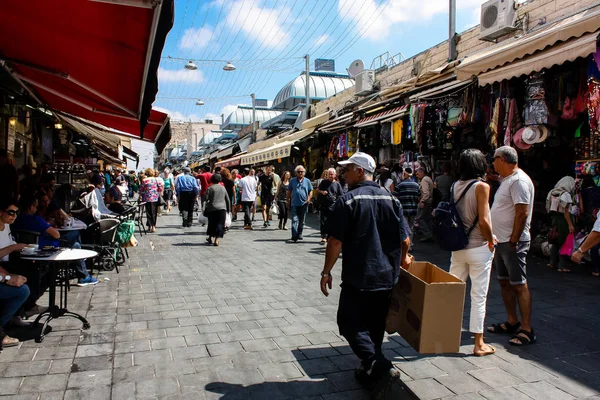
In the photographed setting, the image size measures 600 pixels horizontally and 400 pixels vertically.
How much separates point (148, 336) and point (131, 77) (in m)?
2.61

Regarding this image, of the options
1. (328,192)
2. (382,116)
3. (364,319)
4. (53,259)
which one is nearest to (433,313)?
(364,319)

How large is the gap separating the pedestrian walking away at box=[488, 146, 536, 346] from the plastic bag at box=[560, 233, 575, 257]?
130 inches

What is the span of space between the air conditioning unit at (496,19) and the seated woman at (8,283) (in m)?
8.90

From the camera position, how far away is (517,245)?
4.03 metres

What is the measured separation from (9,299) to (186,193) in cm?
900

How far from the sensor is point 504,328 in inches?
171

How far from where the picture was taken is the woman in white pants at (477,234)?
3.72 meters

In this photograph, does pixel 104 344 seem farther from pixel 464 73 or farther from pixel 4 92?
pixel 464 73

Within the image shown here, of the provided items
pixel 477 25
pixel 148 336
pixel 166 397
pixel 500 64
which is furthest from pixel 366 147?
pixel 166 397

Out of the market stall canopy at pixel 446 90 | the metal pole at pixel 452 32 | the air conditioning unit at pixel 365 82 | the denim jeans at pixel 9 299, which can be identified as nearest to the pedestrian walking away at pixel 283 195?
the market stall canopy at pixel 446 90

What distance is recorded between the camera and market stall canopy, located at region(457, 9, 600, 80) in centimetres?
548

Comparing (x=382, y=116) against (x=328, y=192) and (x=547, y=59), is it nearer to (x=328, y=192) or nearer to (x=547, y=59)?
(x=328, y=192)

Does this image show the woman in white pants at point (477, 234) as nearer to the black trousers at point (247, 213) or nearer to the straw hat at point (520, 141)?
the straw hat at point (520, 141)

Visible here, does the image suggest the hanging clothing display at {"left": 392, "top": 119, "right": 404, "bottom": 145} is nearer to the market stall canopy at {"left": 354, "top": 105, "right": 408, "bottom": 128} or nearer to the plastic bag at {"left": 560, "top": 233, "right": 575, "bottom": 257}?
the market stall canopy at {"left": 354, "top": 105, "right": 408, "bottom": 128}
